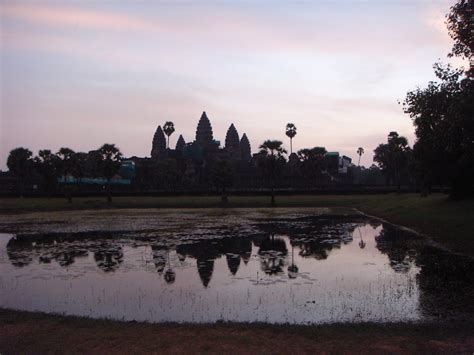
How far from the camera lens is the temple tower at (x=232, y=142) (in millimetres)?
169725

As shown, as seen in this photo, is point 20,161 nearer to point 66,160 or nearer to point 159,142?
point 66,160

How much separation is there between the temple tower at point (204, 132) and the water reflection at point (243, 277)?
143442 millimetres

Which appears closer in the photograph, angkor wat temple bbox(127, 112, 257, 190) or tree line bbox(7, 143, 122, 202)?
tree line bbox(7, 143, 122, 202)

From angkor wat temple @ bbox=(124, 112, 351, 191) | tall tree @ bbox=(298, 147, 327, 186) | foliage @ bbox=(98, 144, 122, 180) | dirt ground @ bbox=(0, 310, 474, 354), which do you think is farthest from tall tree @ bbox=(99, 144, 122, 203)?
dirt ground @ bbox=(0, 310, 474, 354)

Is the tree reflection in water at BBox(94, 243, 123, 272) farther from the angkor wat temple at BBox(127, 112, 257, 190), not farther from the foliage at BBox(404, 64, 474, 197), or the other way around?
the angkor wat temple at BBox(127, 112, 257, 190)

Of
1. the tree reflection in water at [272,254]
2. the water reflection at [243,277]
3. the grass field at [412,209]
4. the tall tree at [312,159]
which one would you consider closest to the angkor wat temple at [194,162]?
the tall tree at [312,159]

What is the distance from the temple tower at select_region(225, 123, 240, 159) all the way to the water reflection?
459 feet

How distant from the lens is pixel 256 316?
12227mm

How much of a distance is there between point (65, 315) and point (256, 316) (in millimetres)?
4829

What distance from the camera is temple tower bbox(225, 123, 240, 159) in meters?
170

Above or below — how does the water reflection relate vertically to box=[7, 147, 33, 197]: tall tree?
below

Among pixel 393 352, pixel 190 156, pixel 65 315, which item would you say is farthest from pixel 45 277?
pixel 190 156

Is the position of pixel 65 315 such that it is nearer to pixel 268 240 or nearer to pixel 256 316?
pixel 256 316

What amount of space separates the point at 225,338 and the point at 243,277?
25.5ft
